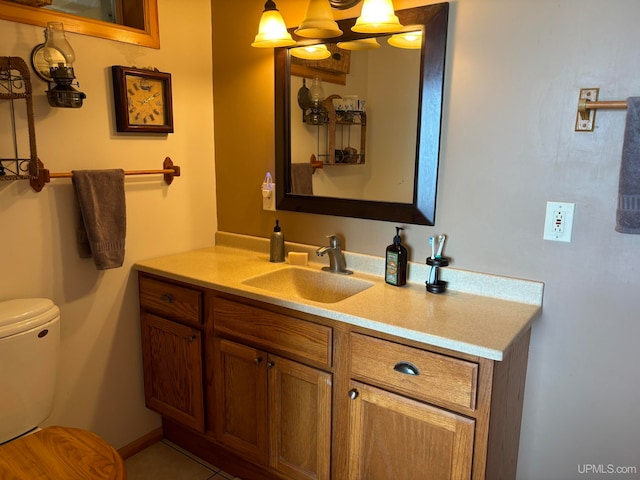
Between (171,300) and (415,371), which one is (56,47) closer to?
(171,300)

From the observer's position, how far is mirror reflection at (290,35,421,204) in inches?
71.9

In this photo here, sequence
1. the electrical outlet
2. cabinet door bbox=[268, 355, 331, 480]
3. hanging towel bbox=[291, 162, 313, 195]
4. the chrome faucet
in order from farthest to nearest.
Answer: hanging towel bbox=[291, 162, 313, 195] < the chrome faucet < cabinet door bbox=[268, 355, 331, 480] < the electrical outlet

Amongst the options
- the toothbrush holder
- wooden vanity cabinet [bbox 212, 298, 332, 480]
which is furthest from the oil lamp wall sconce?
the toothbrush holder

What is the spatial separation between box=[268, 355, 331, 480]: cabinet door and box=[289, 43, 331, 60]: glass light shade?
1.27 m

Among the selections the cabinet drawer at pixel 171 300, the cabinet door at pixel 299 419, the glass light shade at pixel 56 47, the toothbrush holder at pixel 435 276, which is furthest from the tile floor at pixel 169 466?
the glass light shade at pixel 56 47

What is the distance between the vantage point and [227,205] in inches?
98.0

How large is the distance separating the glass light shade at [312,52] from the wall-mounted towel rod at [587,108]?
1002mm

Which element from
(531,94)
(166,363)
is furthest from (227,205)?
(531,94)

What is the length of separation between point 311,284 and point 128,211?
2.91 feet

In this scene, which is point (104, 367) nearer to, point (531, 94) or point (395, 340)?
point (395, 340)

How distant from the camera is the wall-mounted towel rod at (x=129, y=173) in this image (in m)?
1.79

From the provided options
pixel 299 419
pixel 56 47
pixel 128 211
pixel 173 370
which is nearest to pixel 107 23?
pixel 56 47

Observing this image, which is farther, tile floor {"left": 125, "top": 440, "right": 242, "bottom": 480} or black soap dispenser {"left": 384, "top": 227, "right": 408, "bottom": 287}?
tile floor {"left": 125, "top": 440, "right": 242, "bottom": 480}

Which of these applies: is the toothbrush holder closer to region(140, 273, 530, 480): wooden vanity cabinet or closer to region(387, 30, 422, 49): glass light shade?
region(140, 273, 530, 480): wooden vanity cabinet
